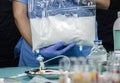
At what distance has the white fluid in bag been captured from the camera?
165 centimetres

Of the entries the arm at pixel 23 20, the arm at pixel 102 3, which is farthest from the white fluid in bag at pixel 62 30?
the arm at pixel 23 20

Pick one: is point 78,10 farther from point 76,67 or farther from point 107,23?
point 107,23

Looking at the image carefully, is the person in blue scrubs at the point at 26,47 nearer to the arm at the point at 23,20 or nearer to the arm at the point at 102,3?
the arm at the point at 23,20

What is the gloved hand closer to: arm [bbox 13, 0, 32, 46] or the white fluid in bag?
the white fluid in bag

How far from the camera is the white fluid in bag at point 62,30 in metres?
1.65

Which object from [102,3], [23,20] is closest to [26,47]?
[23,20]

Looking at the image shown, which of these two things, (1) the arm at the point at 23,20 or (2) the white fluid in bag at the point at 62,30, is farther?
(1) the arm at the point at 23,20

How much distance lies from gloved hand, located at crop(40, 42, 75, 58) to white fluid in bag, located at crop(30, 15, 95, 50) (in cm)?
Answer: 2

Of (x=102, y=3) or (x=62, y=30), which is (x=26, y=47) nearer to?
(x=62, y=30)

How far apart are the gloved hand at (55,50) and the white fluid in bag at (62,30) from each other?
2 cm

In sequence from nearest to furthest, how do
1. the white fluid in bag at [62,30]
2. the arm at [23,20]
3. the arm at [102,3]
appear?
the white fluid in bag at [62,30] → the arm at [102,3] → the arm at [23,20]

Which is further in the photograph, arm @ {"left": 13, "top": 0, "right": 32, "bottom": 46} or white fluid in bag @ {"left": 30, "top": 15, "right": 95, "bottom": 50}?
arm @ {"left": 13, "top": 0, "right": 32, "bottom": 46}

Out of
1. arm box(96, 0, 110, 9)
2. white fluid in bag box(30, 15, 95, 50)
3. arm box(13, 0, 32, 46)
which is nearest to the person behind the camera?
white fluid in bag box(30, 15, 95, 50)

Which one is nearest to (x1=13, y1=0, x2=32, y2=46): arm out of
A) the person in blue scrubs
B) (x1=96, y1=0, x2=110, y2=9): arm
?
the person in blue scrubs
